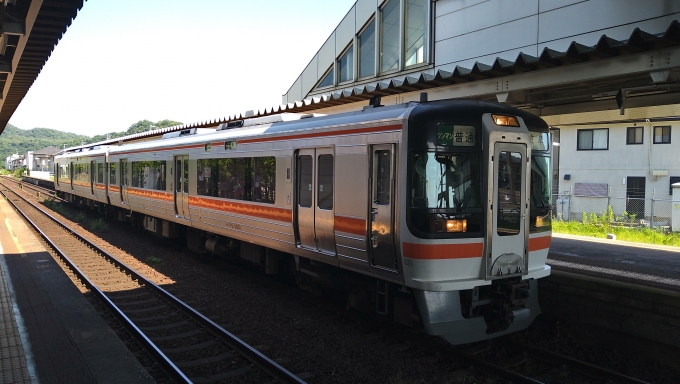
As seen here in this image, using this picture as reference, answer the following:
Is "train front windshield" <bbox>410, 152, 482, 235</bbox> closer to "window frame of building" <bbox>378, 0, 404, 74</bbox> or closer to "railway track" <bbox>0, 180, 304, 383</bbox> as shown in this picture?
"railway track" <bbox>0, 180, 304, 383</bbox>

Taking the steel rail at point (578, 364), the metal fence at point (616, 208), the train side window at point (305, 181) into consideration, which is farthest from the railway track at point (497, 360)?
the metal fence at point (616, 208)

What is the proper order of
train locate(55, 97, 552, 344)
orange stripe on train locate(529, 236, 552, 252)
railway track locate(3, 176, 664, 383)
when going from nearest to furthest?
railway track locate(3, 176, 664, 383)
train locate(55, 97, 552, 344)
orange stripe on train locate(529, 236, 552, 252)

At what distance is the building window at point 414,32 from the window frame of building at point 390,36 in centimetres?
22

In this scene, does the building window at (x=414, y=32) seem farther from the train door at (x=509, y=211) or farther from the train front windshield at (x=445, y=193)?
the train front windshield at (x=445, y=193)

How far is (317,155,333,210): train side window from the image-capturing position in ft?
24.9

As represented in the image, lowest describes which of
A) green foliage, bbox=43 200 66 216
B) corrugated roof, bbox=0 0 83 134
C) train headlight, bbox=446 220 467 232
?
green foliage, bbox=43 200 66 216

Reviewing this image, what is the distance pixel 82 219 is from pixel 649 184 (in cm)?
2334

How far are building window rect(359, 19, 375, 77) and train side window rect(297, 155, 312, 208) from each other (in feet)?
38.1

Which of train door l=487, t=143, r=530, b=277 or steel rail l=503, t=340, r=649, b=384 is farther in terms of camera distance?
train door l=487, t=143, r=530, b=277

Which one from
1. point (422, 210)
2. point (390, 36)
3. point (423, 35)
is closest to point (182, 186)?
point (422, 210)

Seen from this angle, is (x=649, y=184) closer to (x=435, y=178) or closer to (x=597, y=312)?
(x=597, y=312)

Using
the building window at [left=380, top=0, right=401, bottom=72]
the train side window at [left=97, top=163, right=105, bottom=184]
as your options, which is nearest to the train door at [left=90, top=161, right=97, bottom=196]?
the train side window at [left=97, top=163, right=105, bottom=184]

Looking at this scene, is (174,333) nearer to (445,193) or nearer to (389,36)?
(445,193)

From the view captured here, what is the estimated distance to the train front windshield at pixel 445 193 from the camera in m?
6.10
